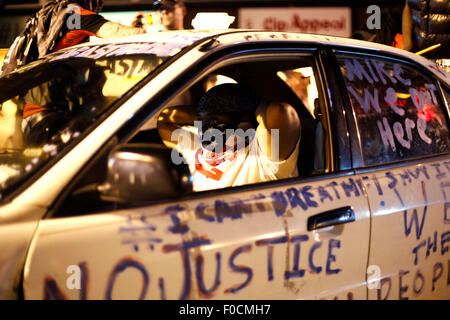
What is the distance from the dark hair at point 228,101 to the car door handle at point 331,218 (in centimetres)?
88

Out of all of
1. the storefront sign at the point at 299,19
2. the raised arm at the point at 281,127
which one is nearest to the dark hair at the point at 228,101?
the raised arm at the point at 281,127

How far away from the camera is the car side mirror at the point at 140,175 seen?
1.68 metres

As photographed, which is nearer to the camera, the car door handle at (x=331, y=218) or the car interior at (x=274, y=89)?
the car door handle at (x=331, y=218)

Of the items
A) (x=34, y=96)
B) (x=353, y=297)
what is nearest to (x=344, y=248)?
(x=353, y=297)

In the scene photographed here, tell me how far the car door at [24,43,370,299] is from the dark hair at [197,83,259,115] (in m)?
0.48

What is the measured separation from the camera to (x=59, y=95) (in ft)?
7.74

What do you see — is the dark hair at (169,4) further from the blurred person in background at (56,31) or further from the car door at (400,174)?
the car door at (400,174)

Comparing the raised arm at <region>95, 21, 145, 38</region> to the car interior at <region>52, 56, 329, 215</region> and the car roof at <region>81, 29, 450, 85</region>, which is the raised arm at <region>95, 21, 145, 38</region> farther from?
the car roof at <region>81, 29, 450, 85</region>

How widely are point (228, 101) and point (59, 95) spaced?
34.6 inches

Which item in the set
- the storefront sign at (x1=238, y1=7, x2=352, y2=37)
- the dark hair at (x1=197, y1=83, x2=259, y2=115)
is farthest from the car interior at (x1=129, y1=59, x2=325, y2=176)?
the storefront sign at (x1=238, y1=7, x2=352, y2=37)

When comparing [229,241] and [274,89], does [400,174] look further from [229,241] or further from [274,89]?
[274,89]

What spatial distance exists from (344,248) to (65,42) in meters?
2.59

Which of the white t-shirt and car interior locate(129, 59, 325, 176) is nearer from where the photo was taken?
the white t-shirt

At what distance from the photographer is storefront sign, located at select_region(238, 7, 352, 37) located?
28.9 feet
